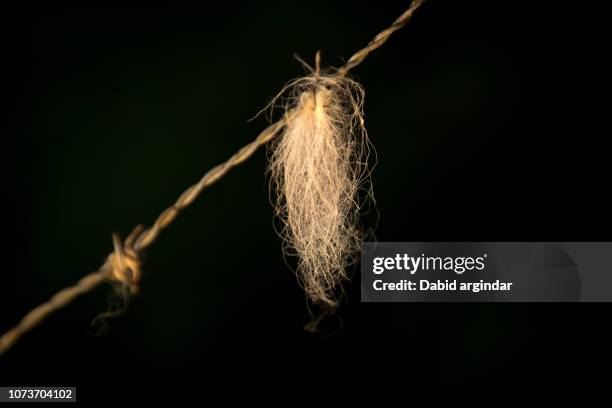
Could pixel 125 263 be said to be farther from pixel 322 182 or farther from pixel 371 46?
pixel 371 46

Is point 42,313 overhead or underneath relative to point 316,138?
underneath

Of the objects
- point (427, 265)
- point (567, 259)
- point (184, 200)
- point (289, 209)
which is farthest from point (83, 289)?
point (567, 259)

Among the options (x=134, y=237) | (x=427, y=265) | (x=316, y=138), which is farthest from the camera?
(x=427, y=265)

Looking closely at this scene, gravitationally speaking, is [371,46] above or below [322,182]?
above

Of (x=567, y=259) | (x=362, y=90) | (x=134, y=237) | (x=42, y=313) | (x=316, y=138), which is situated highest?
(x=362, y=90)

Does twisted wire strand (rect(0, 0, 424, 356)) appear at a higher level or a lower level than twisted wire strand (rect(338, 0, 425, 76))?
lower

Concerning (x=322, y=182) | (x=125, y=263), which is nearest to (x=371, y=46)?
(x=322, y=182)

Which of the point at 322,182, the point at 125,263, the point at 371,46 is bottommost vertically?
the point at 125,263

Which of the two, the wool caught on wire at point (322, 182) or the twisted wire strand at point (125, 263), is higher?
the wool caught on wire at point (322, 182)

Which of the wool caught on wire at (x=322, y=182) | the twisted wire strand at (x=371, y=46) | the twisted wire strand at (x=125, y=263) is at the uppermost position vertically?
the twisted wire strand at (x=371, y=46)

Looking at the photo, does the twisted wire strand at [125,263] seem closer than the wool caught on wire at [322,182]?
Yes

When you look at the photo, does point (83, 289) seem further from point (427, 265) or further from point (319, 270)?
point (427, 265)
